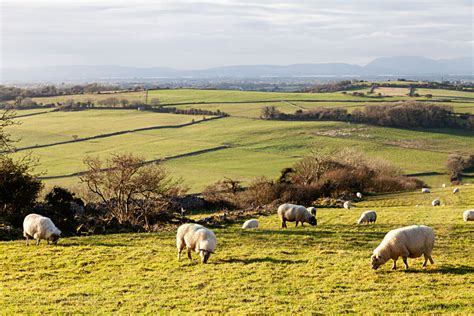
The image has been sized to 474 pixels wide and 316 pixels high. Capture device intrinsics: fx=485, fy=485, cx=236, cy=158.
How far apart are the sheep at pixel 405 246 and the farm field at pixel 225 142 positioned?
46.5m

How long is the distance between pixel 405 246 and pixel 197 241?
7227 millimetres

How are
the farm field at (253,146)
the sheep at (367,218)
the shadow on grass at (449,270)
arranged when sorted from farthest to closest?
the farm field at (253,146)
the sheep at (367,218)
the shadow on grass at (449,270)

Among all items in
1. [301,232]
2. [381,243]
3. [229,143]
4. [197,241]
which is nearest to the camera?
[381,243]

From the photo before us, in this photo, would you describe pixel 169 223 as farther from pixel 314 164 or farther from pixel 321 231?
pixel 314 164

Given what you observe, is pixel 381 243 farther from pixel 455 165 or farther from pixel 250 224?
pixel 455 165

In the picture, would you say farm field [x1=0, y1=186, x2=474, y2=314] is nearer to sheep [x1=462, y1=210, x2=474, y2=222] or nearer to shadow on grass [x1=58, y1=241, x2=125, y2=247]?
shadow on grass [x1=58, y1=241, x2=125, y2=247]

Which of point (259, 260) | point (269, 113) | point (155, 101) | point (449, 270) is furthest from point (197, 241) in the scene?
point (155, 101)

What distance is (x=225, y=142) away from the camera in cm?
8881

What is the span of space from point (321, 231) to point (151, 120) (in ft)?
279

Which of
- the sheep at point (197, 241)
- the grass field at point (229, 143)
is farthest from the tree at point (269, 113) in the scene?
the sheep at point (197, 241)

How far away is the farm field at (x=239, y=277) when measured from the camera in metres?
12.8

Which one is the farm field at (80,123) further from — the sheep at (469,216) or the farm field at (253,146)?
the sheep at (469,216)

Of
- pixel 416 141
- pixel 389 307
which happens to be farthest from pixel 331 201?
pixel 416 141

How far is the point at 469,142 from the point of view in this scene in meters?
84.9
